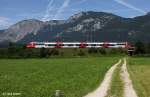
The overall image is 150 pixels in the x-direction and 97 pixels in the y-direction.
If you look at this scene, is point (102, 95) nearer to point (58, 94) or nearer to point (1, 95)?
point (1, 95)

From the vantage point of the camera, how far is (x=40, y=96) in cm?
2956

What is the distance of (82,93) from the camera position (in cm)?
3262

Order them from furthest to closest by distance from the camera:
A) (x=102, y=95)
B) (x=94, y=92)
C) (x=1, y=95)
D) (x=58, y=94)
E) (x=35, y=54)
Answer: (x=35, y=54) → (x=94, y=92) → (x=102, y=95) → (x=1, y=95) → (x=58, y=94)

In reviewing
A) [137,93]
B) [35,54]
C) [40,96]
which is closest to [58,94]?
[40,96]

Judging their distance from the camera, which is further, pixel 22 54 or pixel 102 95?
pixel 22 54

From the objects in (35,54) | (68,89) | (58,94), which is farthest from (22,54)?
(58,94)

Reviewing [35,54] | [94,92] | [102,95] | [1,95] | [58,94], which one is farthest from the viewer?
[35,54]

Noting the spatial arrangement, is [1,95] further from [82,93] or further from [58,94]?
[58,94]

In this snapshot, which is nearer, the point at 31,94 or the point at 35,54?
the point at 31,94

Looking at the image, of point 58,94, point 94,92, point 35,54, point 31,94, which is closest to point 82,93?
point 94,92

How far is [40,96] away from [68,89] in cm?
656

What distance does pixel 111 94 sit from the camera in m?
31.8

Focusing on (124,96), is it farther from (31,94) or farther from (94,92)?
(31,94)

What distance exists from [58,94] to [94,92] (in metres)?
12.2
